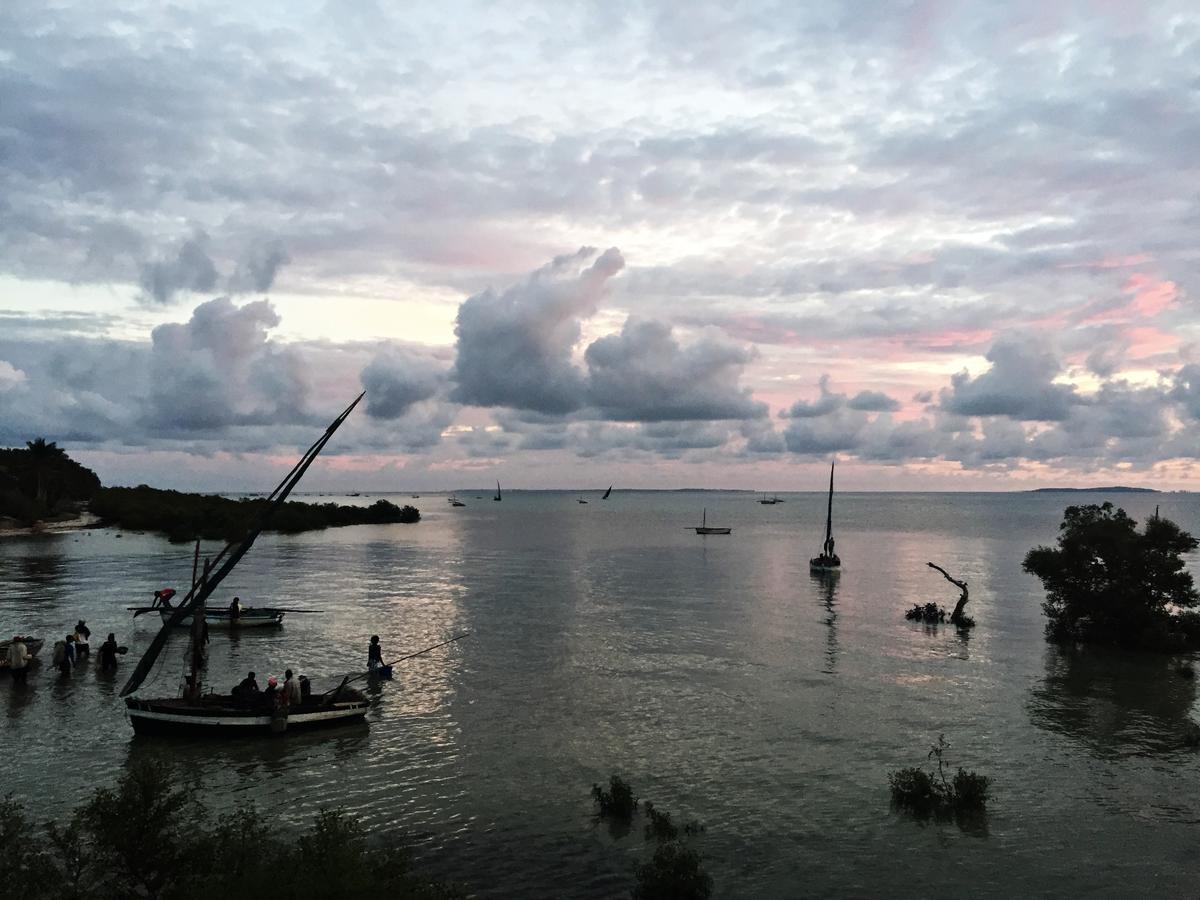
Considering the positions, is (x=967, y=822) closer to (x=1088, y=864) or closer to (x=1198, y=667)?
(x=1088, y=864)

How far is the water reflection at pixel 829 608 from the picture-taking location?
51406 millimetres

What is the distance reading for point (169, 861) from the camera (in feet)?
59.7

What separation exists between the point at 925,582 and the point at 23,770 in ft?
294

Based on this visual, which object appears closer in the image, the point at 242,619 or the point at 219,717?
the point at 219,717

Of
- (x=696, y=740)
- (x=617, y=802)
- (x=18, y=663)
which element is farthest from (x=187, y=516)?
(x=617, y=802)

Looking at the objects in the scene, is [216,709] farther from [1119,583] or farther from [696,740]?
[1119,583]

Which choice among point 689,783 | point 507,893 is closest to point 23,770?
point 507,893

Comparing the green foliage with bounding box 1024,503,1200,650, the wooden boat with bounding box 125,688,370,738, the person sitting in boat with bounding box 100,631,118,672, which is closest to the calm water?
the wooden boat with bounding box 125,688,370,738

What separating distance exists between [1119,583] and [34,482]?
7182 inches

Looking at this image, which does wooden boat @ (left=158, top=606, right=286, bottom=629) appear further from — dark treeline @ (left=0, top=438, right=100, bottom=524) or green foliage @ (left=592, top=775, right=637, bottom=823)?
dark treeline @ (left=0, top=438, right=100, bottom=524)

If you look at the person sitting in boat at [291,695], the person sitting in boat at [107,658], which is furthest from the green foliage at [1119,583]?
the person sitting in boat at [107,658]

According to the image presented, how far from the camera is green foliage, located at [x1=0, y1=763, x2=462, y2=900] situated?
594 inches

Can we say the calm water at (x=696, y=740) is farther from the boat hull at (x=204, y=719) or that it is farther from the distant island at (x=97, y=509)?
the distant island at (x=97, y=509)

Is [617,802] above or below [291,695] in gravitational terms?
below
